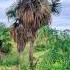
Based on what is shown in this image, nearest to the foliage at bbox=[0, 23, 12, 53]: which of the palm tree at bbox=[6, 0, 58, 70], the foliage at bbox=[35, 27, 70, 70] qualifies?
the palm tree at bbox=[6, 0, 58, 70]

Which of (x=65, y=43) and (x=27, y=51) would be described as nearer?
(x=65, y=43)

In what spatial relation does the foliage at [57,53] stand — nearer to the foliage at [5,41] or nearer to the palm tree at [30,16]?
the palm tree at [30,16]

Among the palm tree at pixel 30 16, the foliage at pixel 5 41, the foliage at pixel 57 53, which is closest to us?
the foliage at pixel 57 53

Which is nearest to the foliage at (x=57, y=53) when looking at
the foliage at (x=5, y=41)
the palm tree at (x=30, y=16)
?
the palm tree at (x=30, y=16)

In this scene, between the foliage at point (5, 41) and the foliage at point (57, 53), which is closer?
the foliage at point (57, 53)

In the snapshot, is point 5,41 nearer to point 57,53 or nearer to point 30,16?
point 30,16

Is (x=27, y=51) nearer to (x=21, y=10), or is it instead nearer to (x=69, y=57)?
(x=21, y=10)

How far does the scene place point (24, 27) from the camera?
3650 centimetres

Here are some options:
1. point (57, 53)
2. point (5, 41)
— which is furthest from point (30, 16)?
point (57, 53)

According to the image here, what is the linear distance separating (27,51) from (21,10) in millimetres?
5228

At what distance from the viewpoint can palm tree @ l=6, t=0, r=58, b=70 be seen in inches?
1403

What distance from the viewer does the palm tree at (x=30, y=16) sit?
3563 cm

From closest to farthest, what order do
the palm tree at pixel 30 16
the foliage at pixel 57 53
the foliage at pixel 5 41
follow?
the foliage at pixel 57 53, the palm tree at pixel 30 16, the foliage at pixel 5 41

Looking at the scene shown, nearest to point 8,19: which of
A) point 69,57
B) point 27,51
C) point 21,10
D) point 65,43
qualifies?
point 21,10
